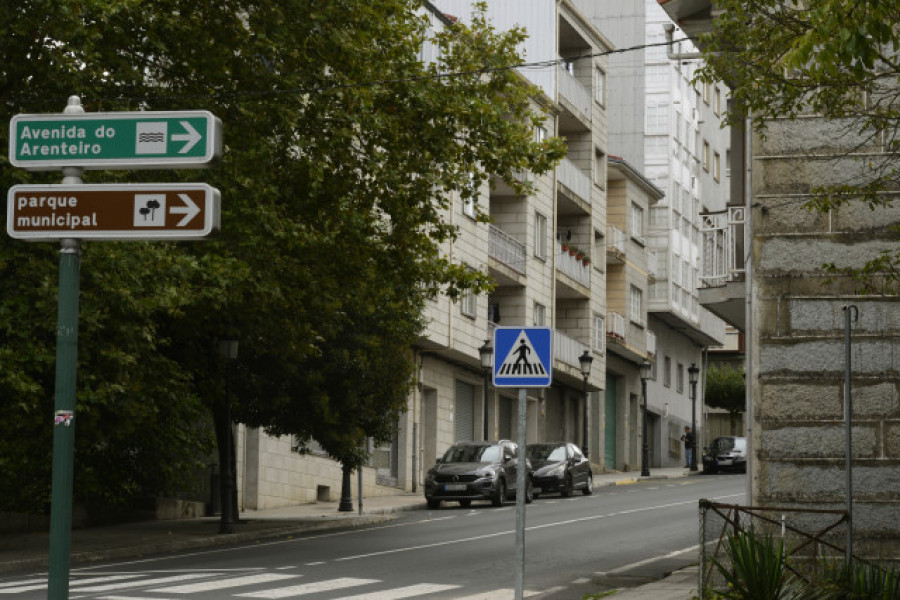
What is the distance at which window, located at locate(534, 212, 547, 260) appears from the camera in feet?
158

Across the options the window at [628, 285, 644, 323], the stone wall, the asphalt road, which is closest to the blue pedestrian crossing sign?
the stone wall

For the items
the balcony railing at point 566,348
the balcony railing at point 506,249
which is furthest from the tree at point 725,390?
the balcony railing at point 506,249

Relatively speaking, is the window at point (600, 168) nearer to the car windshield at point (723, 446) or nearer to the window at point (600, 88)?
the window at point (600, 88)

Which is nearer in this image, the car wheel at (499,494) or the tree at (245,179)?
the tree at (245,179)

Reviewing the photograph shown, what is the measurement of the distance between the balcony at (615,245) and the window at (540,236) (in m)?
7.73

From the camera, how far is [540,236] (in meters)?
48.8

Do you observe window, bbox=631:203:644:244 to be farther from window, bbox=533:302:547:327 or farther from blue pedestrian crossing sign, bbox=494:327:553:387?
blue pedestrian crossing sign, bbox=494:327:553:387

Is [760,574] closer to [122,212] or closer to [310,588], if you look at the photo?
[310,588]

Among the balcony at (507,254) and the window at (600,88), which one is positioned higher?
the window at (600,88)

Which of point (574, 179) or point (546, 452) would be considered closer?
point (546, 452)

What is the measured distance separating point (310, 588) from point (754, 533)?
535 centimetres

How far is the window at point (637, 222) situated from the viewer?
196ft

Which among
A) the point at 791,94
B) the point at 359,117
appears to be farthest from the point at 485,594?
the point at 359,117

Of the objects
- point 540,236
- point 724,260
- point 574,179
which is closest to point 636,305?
point 574,179
